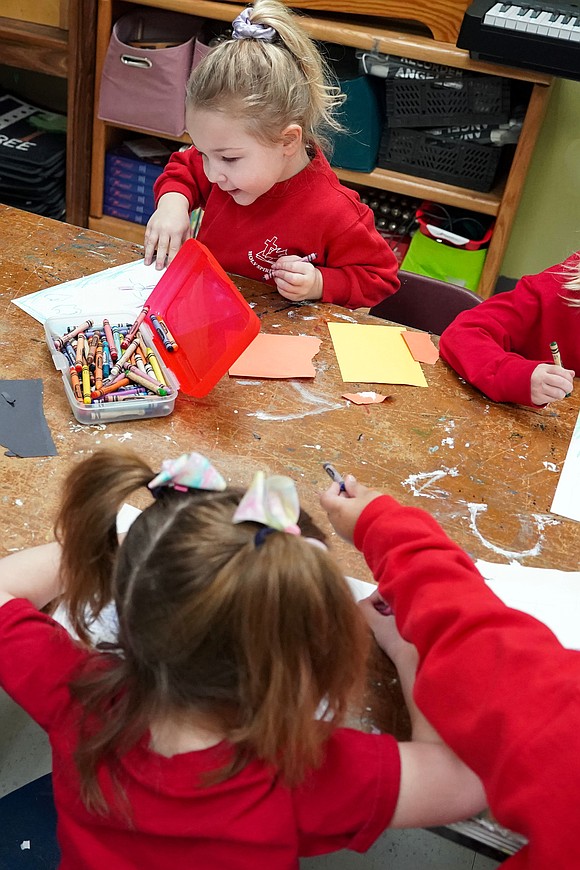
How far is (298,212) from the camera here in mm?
1512

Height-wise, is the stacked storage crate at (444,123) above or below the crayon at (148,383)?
above

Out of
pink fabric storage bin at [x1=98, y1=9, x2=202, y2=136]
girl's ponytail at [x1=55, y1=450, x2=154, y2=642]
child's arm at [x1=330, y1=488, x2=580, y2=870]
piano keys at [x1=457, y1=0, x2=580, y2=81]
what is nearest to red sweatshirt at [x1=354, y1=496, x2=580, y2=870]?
child's arm at [x1=330, y1=488, x2=580, y2=870]

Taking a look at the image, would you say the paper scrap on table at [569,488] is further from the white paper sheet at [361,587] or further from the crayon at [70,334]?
the crayon at [70,334]

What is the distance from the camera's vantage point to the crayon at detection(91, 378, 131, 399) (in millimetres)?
1071

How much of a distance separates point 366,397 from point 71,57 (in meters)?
1.95

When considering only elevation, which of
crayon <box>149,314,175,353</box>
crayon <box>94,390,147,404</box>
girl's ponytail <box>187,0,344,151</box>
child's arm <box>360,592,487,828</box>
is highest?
girl's ponytail <box>187,0,344,151</box>

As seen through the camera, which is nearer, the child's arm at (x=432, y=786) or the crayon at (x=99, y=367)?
the child's arm at (x=432, y=786)

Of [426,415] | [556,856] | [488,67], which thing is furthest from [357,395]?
[488,67]

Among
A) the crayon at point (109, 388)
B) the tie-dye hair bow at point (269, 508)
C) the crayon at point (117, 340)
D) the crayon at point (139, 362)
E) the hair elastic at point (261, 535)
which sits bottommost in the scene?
the crayon at point (109, 388)

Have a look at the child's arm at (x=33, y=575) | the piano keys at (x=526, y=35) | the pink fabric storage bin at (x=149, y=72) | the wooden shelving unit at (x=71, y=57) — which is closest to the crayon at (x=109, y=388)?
the child's arm at (x=33, y=575)

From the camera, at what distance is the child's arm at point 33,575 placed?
82 centimetres

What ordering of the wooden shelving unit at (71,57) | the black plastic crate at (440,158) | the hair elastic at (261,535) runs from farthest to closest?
the wooden shelving unit at (71,57), the black plastic crate at (440,158), the hair elastic at (261,535)

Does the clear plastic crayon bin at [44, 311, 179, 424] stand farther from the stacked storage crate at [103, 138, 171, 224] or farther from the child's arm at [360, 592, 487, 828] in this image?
the stacked storage crate at [103, 138, 171, 224]

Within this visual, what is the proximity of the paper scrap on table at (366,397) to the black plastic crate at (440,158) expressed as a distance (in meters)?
1.48
